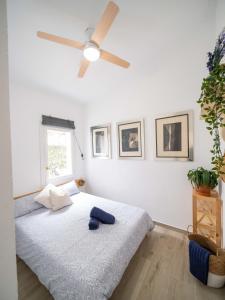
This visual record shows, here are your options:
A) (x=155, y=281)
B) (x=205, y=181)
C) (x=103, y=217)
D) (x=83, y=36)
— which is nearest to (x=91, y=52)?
(x=83, y=36)

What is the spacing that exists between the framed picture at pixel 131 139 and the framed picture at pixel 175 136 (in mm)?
312

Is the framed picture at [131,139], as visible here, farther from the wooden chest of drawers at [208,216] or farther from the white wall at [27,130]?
the white wall at [27,130]

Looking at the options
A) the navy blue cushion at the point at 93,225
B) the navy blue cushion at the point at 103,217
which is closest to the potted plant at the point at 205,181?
the navy blue cushion at the point at 103,217

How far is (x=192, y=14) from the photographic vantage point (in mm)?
1526

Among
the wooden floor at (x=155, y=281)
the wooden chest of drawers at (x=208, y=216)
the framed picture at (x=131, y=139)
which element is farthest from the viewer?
the framed picture at (x=131, y=139)

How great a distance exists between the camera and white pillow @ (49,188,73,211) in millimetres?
2186

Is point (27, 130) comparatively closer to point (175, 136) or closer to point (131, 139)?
point (131, 139)

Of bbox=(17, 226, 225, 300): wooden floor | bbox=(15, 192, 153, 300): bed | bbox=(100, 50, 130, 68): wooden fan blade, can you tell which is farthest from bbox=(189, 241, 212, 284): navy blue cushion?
bbox=(100, 50, 130, 68): wooden fan blade

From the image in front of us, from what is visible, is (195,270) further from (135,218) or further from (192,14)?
(192,14)

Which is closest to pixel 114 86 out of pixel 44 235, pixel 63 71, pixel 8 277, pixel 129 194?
pixel 63 71

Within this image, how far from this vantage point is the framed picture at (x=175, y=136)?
2.10 m

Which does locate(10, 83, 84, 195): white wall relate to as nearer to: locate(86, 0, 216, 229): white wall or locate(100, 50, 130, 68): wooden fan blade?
locate(86, 0, 216, 229): white wall

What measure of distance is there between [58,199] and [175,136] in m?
2.22

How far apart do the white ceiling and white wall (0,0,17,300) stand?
117cm
